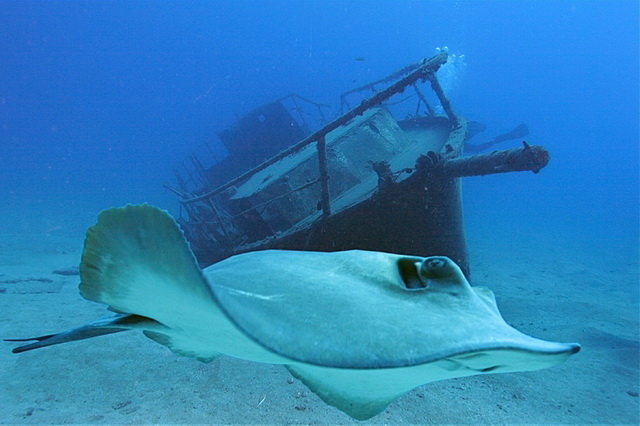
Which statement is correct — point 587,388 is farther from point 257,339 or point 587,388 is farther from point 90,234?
point 90,234

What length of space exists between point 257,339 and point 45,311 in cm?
713

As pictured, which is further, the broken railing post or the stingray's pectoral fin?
the broken railing post

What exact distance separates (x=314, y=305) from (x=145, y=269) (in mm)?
588

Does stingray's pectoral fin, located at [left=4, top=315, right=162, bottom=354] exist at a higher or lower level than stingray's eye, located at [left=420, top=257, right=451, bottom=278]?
higher

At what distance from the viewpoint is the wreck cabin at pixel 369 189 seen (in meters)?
5.39

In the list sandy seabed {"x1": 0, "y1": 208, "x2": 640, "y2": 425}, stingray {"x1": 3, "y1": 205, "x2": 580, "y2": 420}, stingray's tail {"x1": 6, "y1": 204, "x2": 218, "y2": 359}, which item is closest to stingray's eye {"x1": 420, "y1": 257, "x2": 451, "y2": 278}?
stingray {"x1": 3, "y1": 205, "x2": 580, "y2": 420}

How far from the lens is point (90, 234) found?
3.95ft

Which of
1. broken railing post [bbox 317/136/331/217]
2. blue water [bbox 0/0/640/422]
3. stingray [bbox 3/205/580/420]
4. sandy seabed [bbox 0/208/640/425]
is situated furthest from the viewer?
blue water [bbox 0/0/640/422]

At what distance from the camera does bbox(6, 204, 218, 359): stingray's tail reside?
3.41 ft

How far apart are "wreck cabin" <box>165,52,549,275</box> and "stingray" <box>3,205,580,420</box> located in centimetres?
372

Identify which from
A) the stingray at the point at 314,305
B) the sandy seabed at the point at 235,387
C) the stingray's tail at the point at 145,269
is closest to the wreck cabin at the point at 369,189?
the sandy seabed at the point at 235,387

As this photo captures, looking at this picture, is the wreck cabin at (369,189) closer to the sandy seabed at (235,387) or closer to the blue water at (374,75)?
the sandy seabed at (235,387)

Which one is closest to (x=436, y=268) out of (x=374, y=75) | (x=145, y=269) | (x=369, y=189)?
(x=145, y=269)

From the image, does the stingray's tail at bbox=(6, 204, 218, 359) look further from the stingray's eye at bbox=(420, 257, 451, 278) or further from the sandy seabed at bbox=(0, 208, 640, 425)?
the sandy seabed at bbox=(0, 208, 640, 425)
